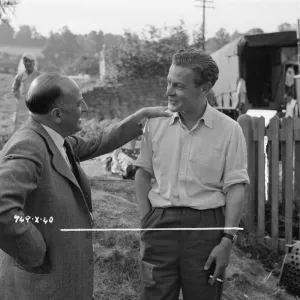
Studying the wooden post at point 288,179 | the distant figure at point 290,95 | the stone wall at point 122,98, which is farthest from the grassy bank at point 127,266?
the stone wall at point 122,98

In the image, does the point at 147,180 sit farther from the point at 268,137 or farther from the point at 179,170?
the point at 268,137

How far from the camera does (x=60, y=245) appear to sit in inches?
79.2

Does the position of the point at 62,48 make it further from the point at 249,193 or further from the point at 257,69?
the point at 249,193

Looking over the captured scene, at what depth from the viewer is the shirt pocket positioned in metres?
2.40

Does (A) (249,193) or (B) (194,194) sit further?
(A) (249,193)

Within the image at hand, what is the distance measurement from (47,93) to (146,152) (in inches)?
27.6

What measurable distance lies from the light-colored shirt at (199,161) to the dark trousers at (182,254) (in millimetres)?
65

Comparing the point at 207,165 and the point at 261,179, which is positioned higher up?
the point at 207,165

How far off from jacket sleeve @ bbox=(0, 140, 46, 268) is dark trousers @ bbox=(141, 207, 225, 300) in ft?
2.33

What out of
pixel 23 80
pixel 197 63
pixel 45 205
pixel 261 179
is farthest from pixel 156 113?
pixel 23 80

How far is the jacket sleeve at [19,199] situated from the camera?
1.76 meters

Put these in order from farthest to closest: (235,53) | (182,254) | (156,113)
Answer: (235,53) < (156,113) < (182,254)

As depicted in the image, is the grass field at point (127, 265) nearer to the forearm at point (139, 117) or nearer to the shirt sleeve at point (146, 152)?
the shirt sleeve at point (146, 152)

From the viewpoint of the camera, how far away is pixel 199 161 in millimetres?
2402
